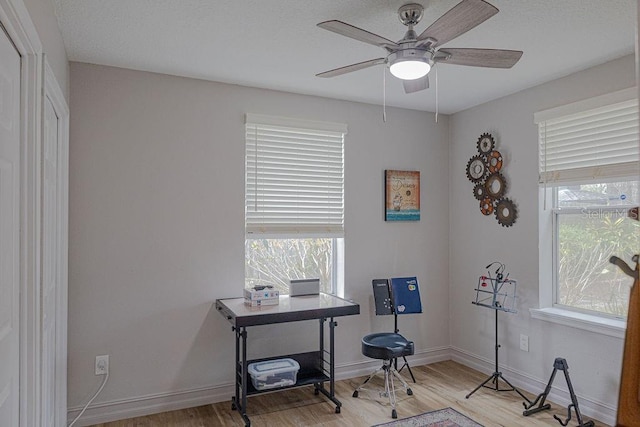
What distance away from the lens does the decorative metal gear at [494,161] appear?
387 centimetres

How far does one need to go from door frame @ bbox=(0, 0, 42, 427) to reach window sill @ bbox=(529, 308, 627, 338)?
3304mm

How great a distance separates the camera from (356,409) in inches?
129

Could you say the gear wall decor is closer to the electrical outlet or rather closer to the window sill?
the window sill

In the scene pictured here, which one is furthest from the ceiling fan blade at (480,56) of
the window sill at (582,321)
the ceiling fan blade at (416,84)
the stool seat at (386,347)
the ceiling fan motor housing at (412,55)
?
the stool seat at (386,347)

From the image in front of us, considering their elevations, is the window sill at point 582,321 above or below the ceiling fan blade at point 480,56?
below

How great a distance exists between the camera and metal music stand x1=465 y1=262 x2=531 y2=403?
362 centimetres

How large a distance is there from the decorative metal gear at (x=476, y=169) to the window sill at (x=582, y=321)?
125cm

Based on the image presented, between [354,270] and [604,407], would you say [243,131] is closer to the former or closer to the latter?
[354,270]

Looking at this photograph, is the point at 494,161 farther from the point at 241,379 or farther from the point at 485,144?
the point at 241,379

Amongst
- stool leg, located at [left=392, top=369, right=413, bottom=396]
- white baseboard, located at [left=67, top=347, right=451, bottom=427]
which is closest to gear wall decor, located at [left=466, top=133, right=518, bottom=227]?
stool leg, located at [left=392, top=369, right=413, bottom=396]

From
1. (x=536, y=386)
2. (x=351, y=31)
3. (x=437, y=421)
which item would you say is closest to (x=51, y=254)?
(x=351, y=31)

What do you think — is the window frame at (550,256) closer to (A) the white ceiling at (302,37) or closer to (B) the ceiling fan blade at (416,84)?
(A) the white ceiling at (302,37)

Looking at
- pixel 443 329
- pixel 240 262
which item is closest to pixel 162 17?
pixel 240 262

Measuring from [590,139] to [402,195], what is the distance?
5.24 ft
